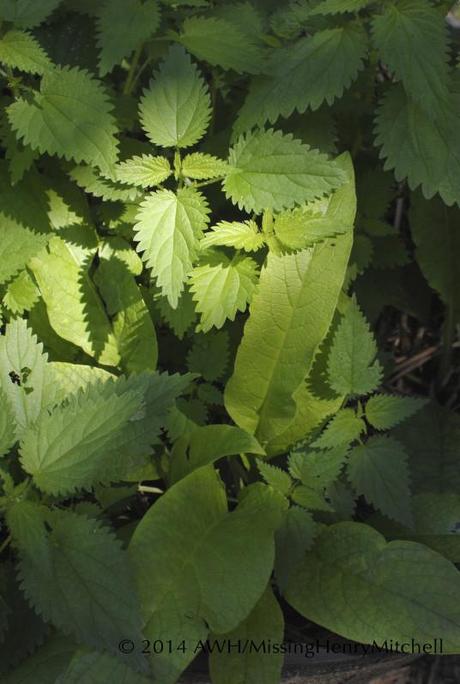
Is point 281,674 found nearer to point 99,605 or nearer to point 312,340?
point 99,605

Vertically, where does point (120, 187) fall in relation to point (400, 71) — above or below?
below

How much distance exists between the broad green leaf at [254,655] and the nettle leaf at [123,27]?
1062 mm

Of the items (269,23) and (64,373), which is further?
(269,23)

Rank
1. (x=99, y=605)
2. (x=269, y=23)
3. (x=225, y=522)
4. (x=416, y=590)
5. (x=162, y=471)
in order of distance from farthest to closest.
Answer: (x=269, y=23), (x=162, y=471), (x=225, y=522), (x=416, y=590), (x=99, y=605)

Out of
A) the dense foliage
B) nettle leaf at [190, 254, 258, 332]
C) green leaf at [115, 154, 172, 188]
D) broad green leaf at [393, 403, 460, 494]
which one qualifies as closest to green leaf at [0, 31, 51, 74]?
the dense foliage

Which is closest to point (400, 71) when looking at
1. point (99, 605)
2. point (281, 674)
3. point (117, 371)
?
point (117, 371)

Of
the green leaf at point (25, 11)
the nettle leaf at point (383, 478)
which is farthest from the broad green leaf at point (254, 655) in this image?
the green leaf at point (25, 11)

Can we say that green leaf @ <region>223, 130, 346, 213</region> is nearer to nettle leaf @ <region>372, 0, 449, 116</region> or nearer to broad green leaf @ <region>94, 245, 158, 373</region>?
nettle leaf @ <region>372, 0, 449, 116</region>

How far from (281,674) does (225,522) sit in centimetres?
33

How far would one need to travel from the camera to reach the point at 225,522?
1.51m

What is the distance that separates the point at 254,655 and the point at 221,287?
27.4 inches

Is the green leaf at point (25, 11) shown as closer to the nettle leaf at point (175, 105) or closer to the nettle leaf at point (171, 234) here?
the nettle leaf at point (175, 105)

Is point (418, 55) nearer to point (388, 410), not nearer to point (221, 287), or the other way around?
point (221, 287)

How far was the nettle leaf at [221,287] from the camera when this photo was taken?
1.47 m
